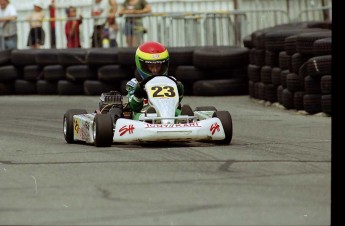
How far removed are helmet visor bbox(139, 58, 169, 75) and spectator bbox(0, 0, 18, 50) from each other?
35.5ft

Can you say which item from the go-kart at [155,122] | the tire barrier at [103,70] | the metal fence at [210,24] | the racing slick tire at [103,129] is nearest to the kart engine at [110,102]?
the go-kart at [155,122]

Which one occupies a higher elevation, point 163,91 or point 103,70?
point 163,91

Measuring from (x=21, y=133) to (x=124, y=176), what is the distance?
4679mm

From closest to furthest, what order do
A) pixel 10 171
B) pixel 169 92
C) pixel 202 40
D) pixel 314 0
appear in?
pixel 10 171 → pixel 169 92 → pixel 202 40 → pixel 314 0

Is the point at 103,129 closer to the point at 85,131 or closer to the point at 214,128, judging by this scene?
the point at 85,131

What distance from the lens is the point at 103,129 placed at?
10102mm

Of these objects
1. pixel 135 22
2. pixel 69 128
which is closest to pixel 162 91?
pixel 69 128

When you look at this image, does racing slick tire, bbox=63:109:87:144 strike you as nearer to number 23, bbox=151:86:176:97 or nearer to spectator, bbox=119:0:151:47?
number 23, bbox=151:86:176:97

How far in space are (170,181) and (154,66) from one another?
3144 mm

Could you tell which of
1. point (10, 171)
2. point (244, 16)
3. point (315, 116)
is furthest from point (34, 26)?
point (10, 171)

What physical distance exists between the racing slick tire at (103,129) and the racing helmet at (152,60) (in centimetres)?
95

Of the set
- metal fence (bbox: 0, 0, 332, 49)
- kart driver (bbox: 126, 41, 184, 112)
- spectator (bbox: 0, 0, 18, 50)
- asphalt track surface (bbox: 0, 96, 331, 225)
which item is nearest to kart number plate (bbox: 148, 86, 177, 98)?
kart driver (bbox: 126, 41, 184, 112)

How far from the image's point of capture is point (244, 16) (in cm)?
2003

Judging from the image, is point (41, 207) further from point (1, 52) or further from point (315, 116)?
point (1, 52)
